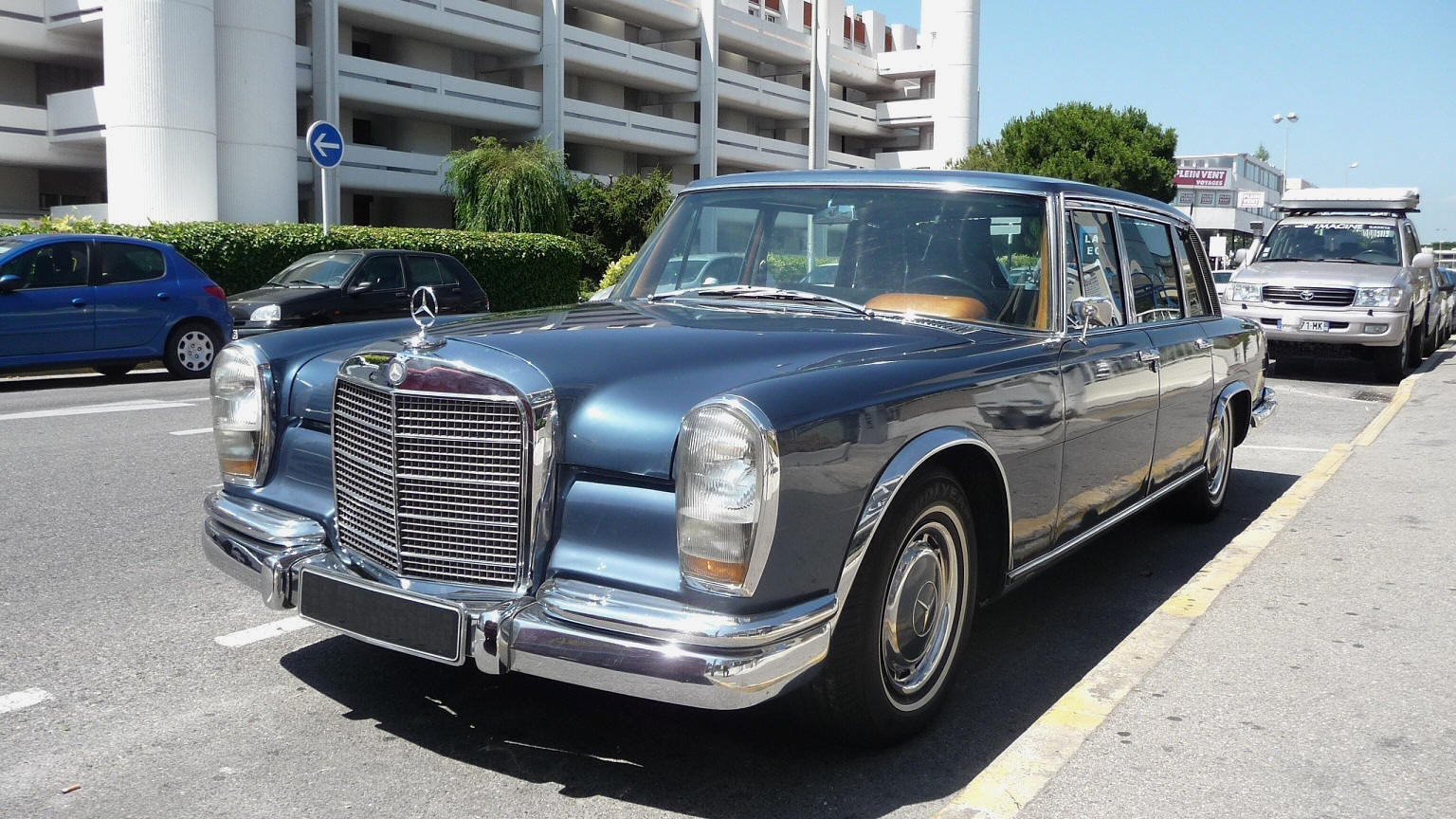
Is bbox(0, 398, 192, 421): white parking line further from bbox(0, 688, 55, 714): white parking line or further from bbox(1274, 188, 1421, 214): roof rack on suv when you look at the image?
bbox(1274, 188, 1421, 214): roof rack on suv

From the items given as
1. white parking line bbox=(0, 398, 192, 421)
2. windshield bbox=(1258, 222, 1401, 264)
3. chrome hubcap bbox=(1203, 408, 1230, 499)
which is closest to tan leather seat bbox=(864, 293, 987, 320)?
chrome hubcap bbox=(1203, 408, 1230, 499)

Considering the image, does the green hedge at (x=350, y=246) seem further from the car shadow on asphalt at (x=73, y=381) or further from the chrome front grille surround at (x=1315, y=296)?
the chrome front grille surround at (x=1315, y=296)

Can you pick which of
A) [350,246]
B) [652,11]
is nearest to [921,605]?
[350,246]

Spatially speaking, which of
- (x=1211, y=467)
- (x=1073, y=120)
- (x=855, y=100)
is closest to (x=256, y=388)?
(x=1211, y=467)

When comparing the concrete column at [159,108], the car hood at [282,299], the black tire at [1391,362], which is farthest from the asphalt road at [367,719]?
the concrete column at [159,108]

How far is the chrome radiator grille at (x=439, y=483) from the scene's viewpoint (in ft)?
9.55

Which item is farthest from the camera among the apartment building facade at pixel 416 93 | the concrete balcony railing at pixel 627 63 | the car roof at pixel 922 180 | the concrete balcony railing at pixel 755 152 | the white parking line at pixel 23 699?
the concrete balcony railing at pixel 755 152

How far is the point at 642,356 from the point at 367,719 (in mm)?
1340

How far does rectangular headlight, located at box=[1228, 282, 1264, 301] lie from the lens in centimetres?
1396

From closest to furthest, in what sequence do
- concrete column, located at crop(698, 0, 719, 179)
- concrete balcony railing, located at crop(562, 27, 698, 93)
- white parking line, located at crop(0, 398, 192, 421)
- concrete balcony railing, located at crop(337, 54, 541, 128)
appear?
1. white parking line, located at crop(0, 398, 192, 421)
2. concrete balcony railing, located at crop(337, 54, 541, 128)
3. concrete balcony railing, located at crop(562, 27, 698, 93)
4. concrete column, located at crop(698, 0, 719, 179)

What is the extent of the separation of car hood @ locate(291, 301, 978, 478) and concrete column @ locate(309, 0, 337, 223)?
29.1 m

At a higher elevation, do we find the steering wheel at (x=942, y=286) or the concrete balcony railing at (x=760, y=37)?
the concrete balcony railing at (x=760, y=37)

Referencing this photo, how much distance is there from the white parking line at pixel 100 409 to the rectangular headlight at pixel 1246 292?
11367 millimetres

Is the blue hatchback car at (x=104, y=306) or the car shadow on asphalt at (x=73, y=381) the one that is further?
the car shadow on asphalt at (x=73, y=381)
